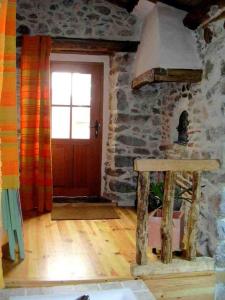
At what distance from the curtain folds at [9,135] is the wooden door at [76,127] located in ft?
6.83

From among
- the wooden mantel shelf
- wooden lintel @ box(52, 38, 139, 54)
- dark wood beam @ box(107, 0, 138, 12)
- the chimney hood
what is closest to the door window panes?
wooden lintel @ box(52, 38, 139, 54)

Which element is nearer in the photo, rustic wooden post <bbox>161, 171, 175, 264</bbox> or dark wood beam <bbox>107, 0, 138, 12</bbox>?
rustic wooden post <bbox>161, 171, 175, 264</bbox>

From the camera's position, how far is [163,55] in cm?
361

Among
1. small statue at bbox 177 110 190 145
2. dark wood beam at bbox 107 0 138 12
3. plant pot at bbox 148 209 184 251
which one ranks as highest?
dark wood beam at bbox 107 0 138 12

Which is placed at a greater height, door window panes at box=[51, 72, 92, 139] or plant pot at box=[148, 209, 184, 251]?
door window panes at box=[51, 72, 92, 139]

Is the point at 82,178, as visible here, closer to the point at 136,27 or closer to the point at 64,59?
the point at 64,59

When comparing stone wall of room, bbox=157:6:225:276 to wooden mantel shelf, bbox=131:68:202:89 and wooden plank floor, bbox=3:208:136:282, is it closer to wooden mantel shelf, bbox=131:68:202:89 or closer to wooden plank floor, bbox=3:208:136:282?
wooden mantel shelf, bbox=131:68:202:89

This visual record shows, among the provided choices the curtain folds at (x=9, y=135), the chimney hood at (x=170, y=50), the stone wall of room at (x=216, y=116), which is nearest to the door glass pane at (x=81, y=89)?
the chimney hood at (x=170, y=50)

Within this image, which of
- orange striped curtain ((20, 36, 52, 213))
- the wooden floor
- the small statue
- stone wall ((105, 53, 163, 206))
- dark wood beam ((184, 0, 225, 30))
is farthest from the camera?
stone wall ((105, 53, 163, 206))

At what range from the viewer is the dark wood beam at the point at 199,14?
3094mm

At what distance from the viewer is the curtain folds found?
9.25 feet

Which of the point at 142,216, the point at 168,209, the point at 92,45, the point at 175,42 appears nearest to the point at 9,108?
the point at 142,216

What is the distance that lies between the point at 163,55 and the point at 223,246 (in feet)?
6.12

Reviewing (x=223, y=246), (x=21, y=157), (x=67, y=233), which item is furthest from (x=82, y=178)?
(x=223, y=246)
